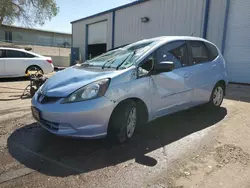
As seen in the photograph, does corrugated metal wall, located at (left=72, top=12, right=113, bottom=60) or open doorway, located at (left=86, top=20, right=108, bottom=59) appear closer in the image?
corrugated metal wall, located at (left=72, top=12, right=113, bottom=60)

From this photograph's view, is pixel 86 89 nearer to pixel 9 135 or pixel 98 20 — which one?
pixel 9 135

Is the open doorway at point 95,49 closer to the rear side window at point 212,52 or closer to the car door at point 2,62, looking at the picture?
the car door at point 2,62

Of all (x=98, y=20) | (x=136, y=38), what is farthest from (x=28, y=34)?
(x=136, y=38)

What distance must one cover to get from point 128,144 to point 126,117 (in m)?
0.44

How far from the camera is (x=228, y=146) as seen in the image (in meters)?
3.55

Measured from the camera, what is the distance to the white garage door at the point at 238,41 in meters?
10.3

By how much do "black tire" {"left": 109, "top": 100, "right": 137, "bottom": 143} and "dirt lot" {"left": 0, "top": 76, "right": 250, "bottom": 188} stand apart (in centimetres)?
16

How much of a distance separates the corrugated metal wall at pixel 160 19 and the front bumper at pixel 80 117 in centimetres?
1030

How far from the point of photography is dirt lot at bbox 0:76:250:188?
8.41ft

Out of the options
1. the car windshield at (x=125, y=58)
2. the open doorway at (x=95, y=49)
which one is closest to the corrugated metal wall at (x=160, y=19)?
the open doorway at (x=95, y=49)

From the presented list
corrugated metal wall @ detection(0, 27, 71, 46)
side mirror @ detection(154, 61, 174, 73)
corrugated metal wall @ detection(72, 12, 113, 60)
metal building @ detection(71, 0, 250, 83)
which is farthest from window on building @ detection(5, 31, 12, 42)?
side mirror @ detection(154, 61, 174, 73)

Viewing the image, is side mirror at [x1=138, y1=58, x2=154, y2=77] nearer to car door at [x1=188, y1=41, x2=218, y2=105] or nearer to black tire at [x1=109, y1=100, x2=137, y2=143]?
black tire at [x1=109, y1=100, x2=137, y2=143]

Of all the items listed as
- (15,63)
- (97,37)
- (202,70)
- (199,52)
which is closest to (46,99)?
(202,70)

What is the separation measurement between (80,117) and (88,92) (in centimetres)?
34
